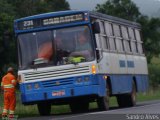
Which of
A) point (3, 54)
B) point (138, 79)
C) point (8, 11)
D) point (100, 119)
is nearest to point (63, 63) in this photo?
point (100, 119)

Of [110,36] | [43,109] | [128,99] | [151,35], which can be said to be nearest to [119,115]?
[43,109]

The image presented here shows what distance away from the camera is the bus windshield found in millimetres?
23156

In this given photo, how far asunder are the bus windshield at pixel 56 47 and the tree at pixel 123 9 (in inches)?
2091

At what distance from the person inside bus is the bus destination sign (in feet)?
2.03

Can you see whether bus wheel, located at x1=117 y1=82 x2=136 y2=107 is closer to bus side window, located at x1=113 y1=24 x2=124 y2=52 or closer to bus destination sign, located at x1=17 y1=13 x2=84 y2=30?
bus side window, located at x1=113 y1=24 x2=124 y2=52

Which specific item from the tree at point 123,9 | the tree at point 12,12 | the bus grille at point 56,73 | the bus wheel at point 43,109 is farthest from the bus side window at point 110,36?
the tree at point 123,9

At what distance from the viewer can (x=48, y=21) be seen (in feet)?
78.1

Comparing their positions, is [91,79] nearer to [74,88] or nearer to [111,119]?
[74,88]

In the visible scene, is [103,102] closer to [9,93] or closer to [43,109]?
[43,109]

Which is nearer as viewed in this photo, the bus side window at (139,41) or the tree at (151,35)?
the bus side window at (139,41)

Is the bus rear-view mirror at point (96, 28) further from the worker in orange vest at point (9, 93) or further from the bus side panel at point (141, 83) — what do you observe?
the bus side panel at point (141, 83)


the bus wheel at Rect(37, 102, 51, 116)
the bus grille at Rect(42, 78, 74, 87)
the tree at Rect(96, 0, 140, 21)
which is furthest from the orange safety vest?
the tree at Rect(96, 0, 140, 21)

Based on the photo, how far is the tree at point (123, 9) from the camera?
7662 centimetres

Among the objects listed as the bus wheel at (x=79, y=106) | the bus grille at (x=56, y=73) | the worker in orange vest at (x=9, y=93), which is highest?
the bus grille at (x=56, y=73)
